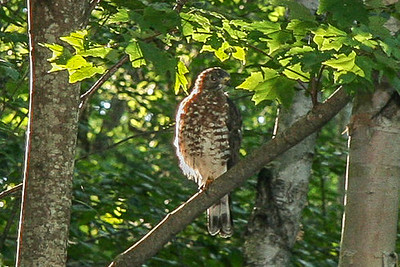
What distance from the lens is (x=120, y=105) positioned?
9.89 metres

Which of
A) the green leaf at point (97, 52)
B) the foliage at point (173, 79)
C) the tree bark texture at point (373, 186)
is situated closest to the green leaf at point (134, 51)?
the foliage at point (173, 79)

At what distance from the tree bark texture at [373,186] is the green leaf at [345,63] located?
1.10 feet

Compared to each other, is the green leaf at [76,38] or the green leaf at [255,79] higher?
the green leaf at [76,38]

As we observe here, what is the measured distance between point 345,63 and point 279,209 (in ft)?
6.56

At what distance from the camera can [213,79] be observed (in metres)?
5.46

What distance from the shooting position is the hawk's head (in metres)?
5.41

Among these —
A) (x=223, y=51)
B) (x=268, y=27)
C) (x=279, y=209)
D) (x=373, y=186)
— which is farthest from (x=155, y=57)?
(x=279, y=209)

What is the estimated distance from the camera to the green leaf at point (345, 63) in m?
2.73

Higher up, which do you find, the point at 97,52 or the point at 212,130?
the point at 97,52

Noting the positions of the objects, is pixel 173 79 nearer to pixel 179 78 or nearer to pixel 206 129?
pixel 179 78

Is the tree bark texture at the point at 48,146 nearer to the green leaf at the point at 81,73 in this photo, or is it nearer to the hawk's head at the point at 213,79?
the green leaf at the point at 81,73

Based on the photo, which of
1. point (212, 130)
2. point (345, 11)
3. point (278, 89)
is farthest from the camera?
point (212, 130)

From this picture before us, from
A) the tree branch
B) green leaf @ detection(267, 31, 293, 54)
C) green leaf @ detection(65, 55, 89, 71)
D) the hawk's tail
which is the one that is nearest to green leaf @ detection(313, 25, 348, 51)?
green leaf @ detection(267, 31, 293, 54)

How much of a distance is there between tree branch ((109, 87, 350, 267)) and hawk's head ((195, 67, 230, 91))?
2.34 metres
